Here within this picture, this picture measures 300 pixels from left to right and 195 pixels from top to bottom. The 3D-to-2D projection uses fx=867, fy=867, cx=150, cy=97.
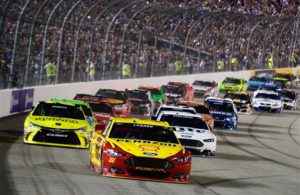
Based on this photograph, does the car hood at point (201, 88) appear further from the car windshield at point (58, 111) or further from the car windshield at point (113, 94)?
the car windshield at point (58, 111)

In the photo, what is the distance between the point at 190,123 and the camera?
20.4 m

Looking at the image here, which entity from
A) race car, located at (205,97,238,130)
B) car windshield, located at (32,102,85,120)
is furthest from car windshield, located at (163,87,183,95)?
car windshield, located at (32,102,85,120)

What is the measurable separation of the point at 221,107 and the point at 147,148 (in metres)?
17.9

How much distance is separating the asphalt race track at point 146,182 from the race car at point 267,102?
1622 centimetres

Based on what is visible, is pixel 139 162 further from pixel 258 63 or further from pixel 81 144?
pixel 258 63

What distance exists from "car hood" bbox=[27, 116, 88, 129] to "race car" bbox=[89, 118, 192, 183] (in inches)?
151

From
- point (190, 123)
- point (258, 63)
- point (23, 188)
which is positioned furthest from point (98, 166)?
point (258, 63)

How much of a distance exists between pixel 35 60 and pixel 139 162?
69.5 ft

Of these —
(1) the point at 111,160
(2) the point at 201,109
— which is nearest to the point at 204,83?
(2) the point at 201,109

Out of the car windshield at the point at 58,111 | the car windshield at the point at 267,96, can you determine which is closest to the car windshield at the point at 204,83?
the car windshield at the point at 267,96

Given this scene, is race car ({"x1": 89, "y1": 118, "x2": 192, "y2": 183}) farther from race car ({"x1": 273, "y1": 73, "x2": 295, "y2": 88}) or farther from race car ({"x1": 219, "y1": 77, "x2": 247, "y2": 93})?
race car ({"x1": 273, "y1": 73, "x2": 295, "y2": 88})

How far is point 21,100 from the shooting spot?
31375 mm

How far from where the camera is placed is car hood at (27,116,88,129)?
1848 centimetres

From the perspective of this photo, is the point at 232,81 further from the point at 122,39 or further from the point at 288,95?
the point at 122,39
